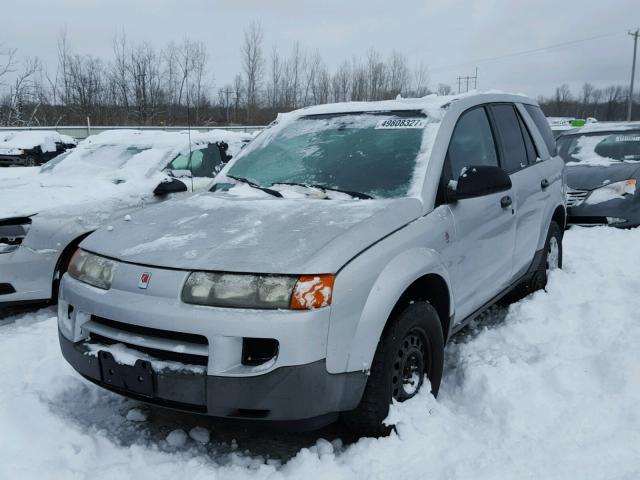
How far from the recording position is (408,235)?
2.66 m

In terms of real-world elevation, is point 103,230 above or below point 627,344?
above

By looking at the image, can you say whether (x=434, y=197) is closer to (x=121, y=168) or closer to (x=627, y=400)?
(x=627, y=400)

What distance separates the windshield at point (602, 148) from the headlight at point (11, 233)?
731 centimetres

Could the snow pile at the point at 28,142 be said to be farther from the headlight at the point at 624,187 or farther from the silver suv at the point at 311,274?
the headlight at the point at 624,187

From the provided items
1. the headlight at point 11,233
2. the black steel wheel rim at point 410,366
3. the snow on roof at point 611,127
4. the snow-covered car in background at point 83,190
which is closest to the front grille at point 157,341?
the black steel wheel rim at point 410,366

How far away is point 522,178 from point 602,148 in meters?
5.26

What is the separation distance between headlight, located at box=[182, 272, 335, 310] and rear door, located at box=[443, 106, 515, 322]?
1083mm

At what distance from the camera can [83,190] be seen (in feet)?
16.3

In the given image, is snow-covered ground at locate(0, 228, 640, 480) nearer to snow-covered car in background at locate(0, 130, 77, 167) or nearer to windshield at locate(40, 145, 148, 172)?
windshield at locate(40, 145, 148, 172)

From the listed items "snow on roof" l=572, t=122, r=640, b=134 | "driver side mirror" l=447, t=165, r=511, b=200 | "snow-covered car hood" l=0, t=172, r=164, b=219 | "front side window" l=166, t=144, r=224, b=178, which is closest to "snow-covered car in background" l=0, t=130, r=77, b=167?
"snow-covered car hood" l=0, t=172, r=164, b=219

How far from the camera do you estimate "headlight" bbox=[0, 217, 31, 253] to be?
13.9 ft

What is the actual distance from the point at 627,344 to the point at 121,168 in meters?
4.68

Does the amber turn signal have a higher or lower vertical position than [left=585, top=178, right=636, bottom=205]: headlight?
higher

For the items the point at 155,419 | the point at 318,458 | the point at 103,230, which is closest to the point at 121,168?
the point at 103,230
